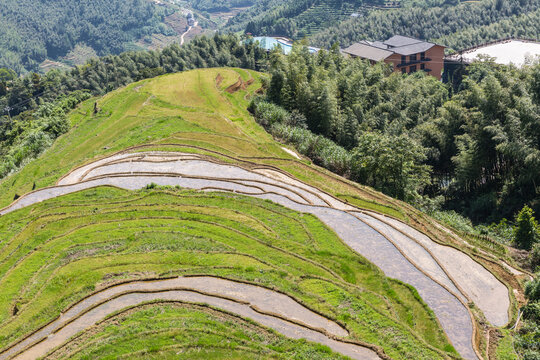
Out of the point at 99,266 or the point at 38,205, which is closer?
the point at 99,266

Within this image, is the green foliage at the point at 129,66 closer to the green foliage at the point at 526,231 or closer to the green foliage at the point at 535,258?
the green foliage at the point at 526,231

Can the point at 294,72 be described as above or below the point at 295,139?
above

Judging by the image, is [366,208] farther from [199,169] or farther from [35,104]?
[35,104]

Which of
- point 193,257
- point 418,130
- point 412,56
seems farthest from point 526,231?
point 412,56

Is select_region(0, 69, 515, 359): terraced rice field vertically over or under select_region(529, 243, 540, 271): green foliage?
over

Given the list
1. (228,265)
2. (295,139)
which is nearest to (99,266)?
(228,265)

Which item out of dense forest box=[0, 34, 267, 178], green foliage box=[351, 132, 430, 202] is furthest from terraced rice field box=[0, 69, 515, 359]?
dense forest box=[0, 34, 267, 178]

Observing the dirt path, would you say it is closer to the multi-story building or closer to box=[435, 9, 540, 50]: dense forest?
the multi-story building
